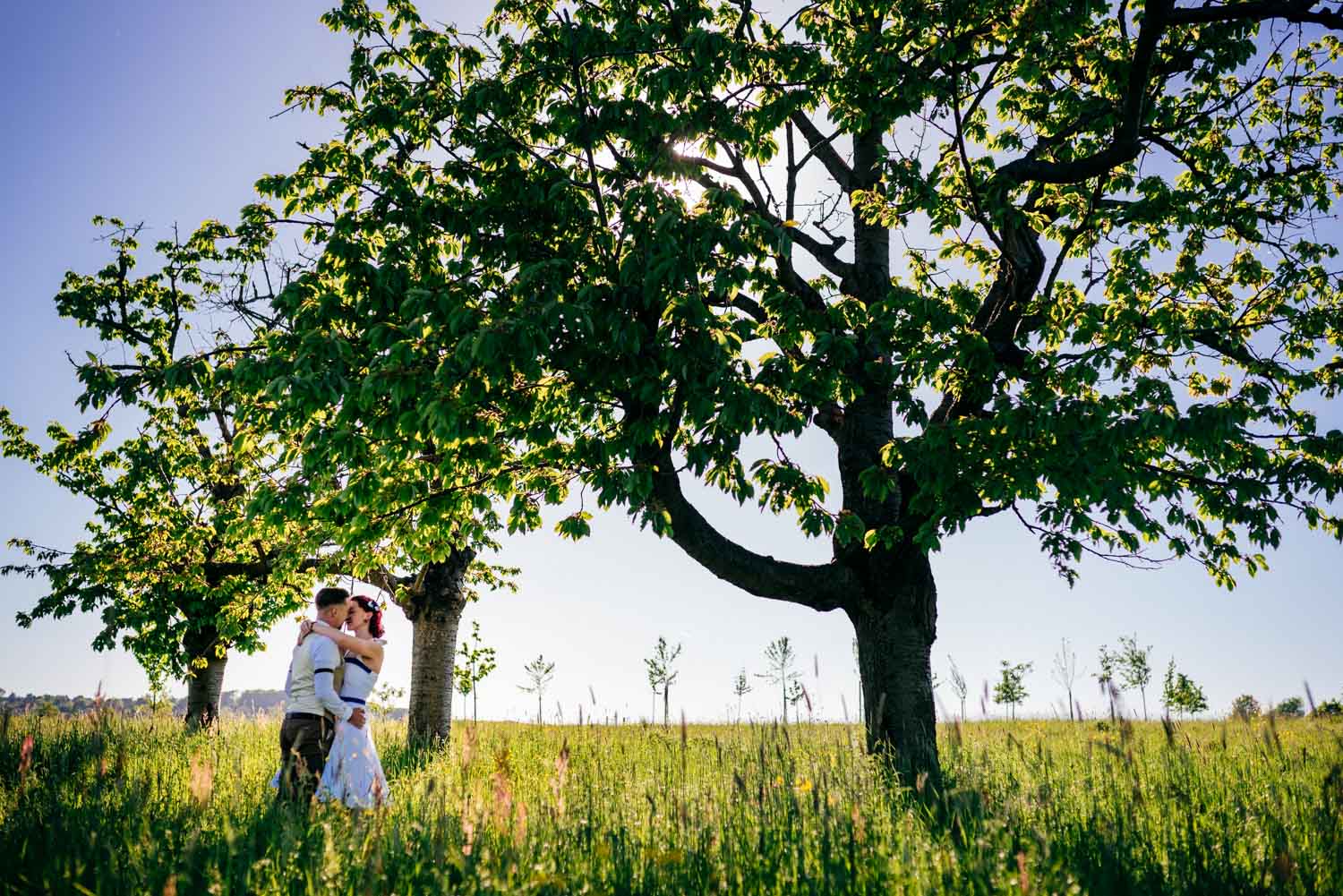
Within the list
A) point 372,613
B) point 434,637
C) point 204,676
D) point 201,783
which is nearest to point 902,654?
point 372,613

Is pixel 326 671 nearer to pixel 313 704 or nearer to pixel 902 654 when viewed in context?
pixel 313 704

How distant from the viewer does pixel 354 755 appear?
7.55 meters

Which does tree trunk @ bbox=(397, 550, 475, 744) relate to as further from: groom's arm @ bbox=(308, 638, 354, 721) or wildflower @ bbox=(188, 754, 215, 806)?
wildflower @ bbox=(188, 754, 215, 806)

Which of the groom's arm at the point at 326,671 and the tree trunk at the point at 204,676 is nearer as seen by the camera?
the groom's arm at the point at 326,671

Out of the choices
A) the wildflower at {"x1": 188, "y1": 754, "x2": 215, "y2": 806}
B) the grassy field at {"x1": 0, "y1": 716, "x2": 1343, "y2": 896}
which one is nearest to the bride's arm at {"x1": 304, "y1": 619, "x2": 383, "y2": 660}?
the grassy field at {"x1": 0, "y1": 716, "x2": 1343, "y2": 896}

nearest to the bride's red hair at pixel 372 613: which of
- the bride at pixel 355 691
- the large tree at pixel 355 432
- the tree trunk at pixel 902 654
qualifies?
the bride at pixel 355 691

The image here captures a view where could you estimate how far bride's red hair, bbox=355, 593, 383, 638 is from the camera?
8.69 metres

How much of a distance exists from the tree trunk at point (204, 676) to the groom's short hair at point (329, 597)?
14.4 metres

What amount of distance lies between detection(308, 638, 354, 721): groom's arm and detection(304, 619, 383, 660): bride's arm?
0.23 feet

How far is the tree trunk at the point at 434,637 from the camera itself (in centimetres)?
1473

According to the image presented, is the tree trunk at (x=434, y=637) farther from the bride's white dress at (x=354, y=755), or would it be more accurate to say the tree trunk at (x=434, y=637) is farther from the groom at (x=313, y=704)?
the groom at (x=313, y=704)

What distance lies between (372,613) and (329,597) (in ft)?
1.68

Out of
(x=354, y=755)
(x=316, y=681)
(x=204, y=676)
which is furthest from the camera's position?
(x=204, y=676)

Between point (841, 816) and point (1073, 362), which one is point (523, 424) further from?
point (1073, 362)
